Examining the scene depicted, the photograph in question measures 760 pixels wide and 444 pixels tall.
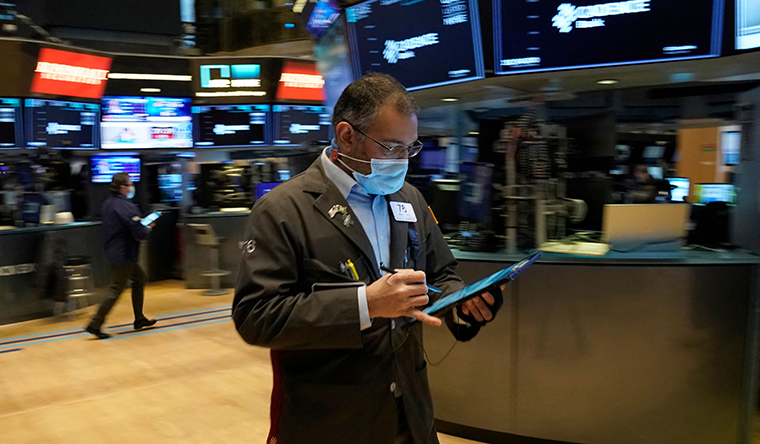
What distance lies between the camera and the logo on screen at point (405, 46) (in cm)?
379

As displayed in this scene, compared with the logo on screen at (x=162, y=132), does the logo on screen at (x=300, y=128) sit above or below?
above

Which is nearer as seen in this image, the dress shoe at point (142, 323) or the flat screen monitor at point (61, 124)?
the dress shoe at point (142, 323)

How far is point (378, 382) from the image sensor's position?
157 cm

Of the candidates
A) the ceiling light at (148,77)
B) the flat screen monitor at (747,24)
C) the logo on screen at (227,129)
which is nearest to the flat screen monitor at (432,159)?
the flat screen monitor at (747,24)

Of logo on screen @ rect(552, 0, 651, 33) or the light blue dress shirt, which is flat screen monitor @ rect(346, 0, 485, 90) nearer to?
logo on screen @ rect(552, 0, 651, 33)

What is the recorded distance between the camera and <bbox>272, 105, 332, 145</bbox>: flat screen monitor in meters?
9.50

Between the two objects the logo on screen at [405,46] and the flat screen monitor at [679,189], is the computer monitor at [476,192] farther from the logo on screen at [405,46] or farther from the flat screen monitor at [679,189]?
the flat screen monitor at [679,189]

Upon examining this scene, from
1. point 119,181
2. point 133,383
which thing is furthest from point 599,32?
point 119,181

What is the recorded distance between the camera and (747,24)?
2914 millimetres

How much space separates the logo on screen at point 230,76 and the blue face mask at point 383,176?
798cm

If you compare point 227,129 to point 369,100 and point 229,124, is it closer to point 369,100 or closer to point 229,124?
point 229,124

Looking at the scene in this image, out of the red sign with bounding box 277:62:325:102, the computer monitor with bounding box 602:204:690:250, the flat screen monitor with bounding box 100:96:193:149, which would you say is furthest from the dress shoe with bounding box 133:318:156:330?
the computer monitor with bounding box 602:204:690:250

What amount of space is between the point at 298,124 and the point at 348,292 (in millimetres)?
8547

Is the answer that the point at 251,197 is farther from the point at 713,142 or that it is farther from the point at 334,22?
the point at 713,142
